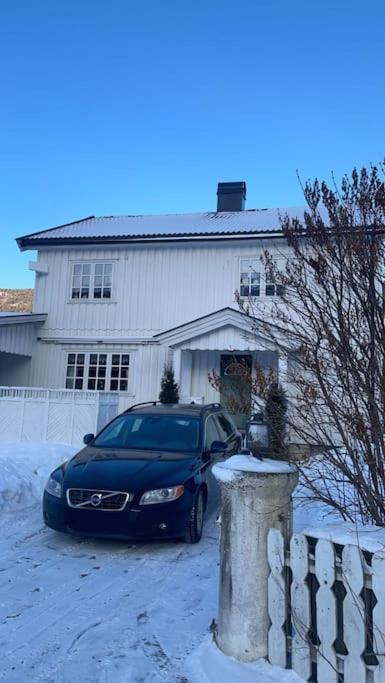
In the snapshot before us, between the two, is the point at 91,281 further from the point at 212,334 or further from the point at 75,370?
the point at 212,334

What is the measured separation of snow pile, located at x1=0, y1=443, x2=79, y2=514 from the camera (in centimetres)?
711

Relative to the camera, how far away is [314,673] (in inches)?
113

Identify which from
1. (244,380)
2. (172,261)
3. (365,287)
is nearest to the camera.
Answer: (365,287)

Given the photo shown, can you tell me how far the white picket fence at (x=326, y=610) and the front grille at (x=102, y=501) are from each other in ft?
8.92

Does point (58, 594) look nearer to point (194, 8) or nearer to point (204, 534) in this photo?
point (204, 534)

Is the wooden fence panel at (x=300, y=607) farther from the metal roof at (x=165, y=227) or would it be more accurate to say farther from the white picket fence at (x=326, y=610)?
the metal roof at (x=165, y=227)

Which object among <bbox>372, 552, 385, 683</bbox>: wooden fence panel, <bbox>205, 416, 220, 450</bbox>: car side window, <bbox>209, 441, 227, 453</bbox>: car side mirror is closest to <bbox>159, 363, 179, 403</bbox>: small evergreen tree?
<bbox>205, 416, 220, 450</bbox>: car side window

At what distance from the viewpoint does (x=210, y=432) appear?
293 inches

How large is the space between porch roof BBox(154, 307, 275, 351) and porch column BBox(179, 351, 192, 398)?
0.82 meters

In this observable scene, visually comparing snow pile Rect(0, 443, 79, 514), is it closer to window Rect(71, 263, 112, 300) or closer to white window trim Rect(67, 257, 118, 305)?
white window trim Rect(67, 257, 118, 305)

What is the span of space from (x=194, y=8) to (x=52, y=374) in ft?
36.6

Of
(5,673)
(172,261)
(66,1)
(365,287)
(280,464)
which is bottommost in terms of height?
(5,673)

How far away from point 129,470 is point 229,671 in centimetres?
309

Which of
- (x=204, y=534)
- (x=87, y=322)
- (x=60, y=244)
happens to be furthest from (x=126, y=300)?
(x=204, y=534)
